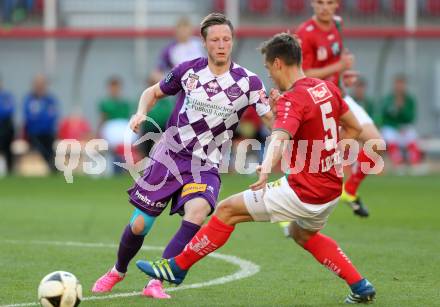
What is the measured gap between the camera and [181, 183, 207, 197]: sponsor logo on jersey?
7.42m

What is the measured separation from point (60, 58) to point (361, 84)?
20.9ft

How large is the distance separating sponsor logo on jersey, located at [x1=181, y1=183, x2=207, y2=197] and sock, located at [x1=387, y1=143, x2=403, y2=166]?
14.1 m

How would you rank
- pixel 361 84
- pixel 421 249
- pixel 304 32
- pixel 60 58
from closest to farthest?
pixel 421 249 → pixel 304 32 → pixel 361 84 → pixel 60 58

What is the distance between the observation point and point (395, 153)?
834 inches

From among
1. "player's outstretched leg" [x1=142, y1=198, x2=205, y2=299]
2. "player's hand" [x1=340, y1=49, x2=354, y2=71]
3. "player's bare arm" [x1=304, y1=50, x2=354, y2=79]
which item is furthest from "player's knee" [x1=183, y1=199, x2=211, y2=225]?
"player's hand" [x1=340, y1=49, x2=354, y2=71]

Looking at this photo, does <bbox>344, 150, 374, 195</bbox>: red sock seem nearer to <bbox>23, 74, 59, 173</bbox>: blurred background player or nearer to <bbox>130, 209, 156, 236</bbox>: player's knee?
<bbox>130, 209, 156, 236</bbox>: player's knee

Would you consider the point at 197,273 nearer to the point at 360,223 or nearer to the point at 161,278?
the point at 161,278

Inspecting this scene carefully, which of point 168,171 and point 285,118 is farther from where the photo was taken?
point 168,171

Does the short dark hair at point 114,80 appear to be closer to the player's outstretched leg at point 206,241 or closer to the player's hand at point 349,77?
the player's hand at point 349,77

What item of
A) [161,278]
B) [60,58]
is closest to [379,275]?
[161,278]

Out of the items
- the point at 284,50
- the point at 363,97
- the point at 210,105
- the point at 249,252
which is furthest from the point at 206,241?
the point at 363,97

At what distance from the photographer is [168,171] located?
24.8 ft

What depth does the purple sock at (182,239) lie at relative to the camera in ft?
24.0

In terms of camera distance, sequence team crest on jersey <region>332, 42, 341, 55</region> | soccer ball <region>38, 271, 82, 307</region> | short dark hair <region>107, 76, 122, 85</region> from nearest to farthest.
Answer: soccer ball <region>38, 271, 82, 307</region> < team crest on jersey <region>332, 42, 341, 55</region> < short dark hair <region>107, 76, 122, 85</region>
